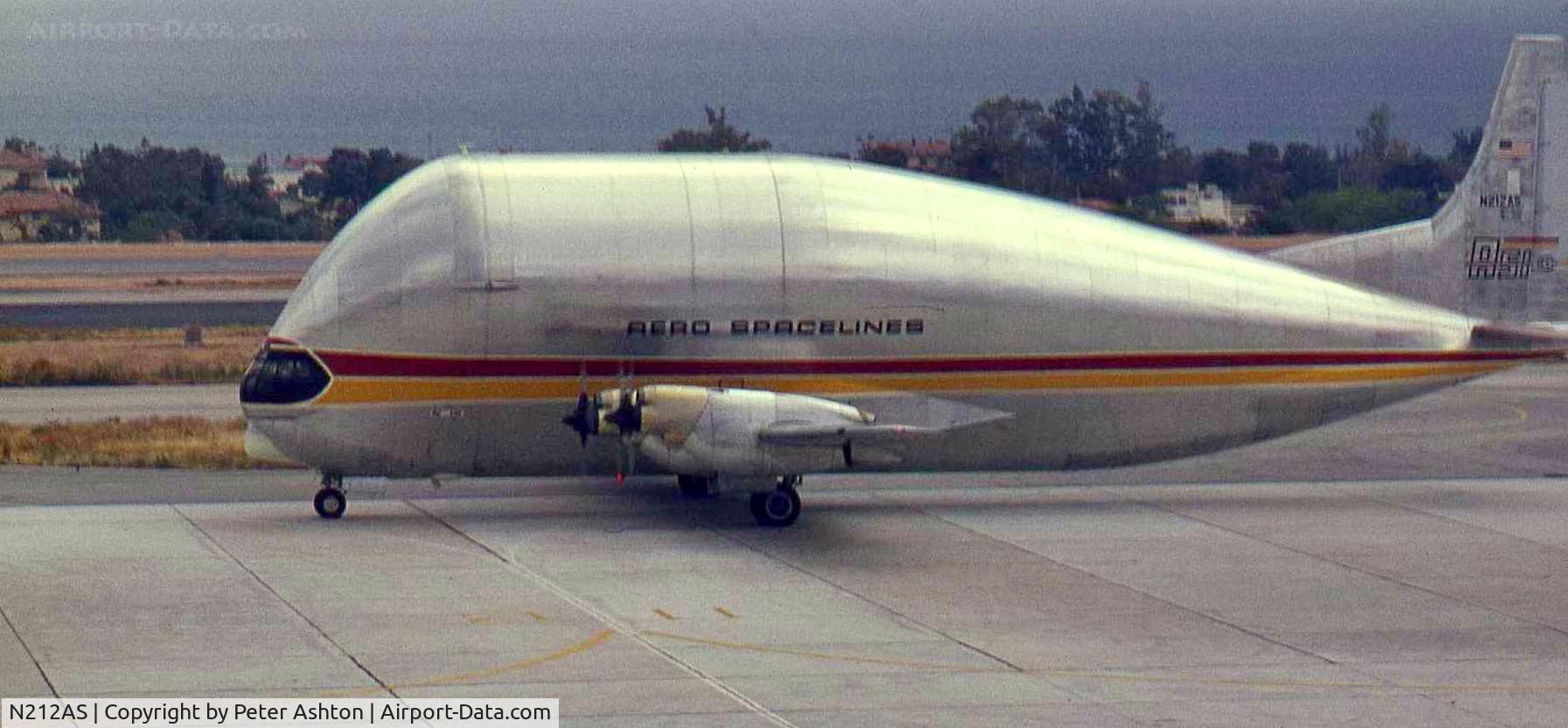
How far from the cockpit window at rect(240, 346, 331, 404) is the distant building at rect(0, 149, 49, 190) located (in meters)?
105

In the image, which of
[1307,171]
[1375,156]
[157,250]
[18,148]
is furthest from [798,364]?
[18,148]

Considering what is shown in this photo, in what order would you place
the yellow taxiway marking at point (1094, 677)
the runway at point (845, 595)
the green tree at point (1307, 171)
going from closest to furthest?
the runway at point (845, 595), the yellow taxiway marking at point (1094, 677), the green tree at point (1307, 171)

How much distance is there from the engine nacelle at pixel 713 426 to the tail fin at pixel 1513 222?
9706 mm

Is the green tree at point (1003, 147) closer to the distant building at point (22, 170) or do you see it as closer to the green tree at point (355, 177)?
the green tree at point (355, 177)

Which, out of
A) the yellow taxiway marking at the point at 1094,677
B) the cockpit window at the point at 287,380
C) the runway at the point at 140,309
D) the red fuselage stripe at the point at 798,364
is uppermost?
the red fuselage stripe at the point at 798,364

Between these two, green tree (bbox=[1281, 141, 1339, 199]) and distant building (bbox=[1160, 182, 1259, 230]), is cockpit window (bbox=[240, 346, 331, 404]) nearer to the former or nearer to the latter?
distant building (bbox=[1160, 182, 1259, 230])

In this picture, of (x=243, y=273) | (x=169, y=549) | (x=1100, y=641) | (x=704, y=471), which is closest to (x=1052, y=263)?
(x=704, y=471)

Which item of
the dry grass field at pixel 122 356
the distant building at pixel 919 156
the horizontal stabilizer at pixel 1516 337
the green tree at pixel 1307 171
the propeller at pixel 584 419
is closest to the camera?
the propeller at pixel 584 419

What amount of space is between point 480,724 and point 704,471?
10261 millimetres

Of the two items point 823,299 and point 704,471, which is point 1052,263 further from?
point 704,471

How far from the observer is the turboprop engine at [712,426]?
28609 mm

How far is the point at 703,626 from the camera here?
23.8 m

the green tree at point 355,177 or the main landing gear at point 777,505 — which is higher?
the green tree at point 355,177

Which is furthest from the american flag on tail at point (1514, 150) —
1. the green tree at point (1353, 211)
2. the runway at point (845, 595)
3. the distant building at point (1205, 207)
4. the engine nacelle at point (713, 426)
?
the distant building at point (1205, 207)
